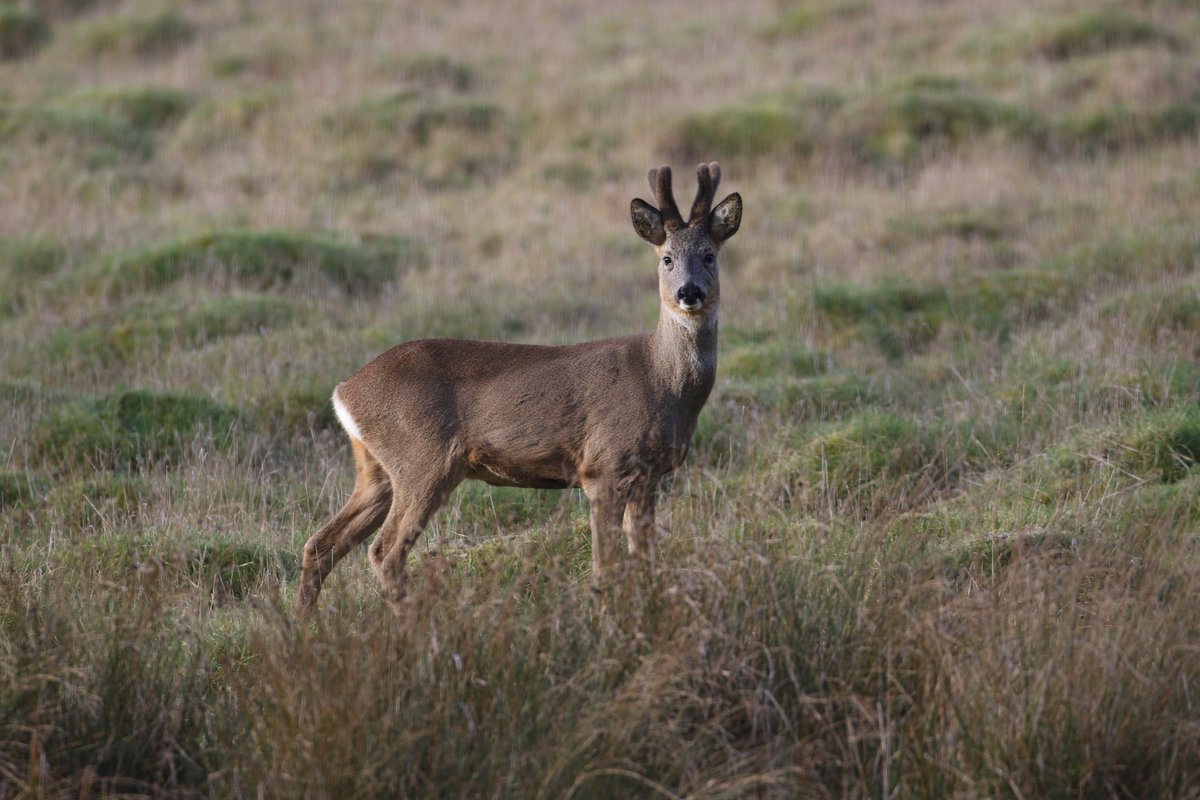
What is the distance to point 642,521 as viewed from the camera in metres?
5.31

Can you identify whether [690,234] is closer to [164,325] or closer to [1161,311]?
[1161,311]

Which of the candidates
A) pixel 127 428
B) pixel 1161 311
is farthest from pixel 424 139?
pixel 1161 311

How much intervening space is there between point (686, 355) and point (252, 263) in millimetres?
6341

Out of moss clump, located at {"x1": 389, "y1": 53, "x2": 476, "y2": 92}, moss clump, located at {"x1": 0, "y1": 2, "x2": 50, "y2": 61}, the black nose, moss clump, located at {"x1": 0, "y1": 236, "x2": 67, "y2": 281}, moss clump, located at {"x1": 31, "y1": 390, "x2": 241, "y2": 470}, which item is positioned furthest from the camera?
moss clump, located at {"x1": 0, "y1": 2, "x2": 50, "y2": 61}

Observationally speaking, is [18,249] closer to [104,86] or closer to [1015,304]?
[104,86]

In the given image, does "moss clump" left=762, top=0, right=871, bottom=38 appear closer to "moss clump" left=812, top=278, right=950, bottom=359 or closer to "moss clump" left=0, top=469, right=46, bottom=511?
"moss clump" left=812, top=278, right=950, bottom=359

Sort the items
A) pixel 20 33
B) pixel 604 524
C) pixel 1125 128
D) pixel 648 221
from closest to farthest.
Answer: pixel 604 524 → pixel 648 221 → pixel 1125 128 → pixel 20 33

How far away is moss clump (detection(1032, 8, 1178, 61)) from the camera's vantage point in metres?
16.2

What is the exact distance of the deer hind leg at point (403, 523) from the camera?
5.77m

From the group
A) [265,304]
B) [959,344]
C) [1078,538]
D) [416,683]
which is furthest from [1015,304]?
[416,683]

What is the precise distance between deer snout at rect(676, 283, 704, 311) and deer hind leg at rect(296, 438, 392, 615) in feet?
4.71

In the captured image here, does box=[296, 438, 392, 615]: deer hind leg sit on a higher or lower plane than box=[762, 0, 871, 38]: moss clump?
lower

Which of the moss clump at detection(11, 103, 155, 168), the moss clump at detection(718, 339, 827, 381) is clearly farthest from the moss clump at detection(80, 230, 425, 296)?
the moss clump at detection(11, 103, 155, 168)

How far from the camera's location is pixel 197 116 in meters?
15.8
